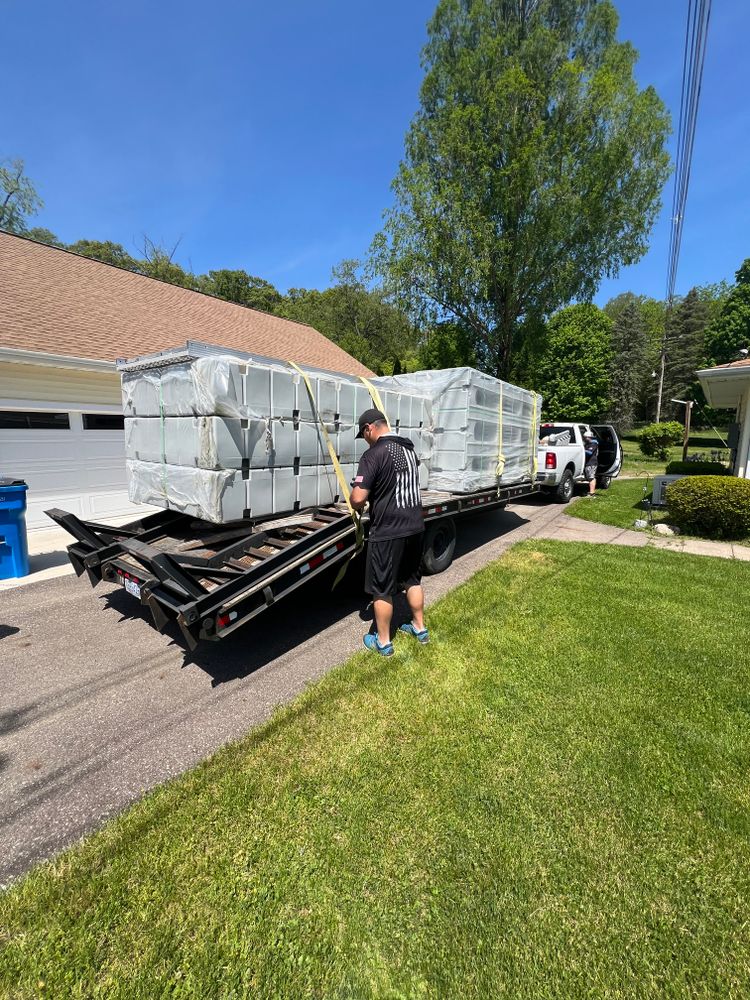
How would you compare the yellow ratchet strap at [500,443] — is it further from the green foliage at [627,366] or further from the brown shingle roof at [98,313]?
the green foliage at [627,366]

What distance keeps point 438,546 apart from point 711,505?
5.17 meters

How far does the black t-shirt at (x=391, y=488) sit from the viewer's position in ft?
11.7

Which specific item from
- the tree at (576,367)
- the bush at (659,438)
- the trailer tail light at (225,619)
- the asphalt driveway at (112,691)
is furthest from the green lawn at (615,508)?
the tree at (576,367)

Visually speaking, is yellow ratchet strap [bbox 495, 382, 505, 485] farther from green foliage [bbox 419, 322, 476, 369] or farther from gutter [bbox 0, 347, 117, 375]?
green foliage [bbox 419, 322, 476, 369]

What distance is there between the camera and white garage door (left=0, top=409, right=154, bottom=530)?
744 centimetres

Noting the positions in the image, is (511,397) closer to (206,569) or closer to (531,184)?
(206,569)

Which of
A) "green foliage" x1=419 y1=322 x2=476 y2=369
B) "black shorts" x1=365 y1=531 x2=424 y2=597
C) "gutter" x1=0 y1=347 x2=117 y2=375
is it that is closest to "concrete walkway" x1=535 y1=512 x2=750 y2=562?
"black shorts" x1=365 y1=531 x2=424 y2=597

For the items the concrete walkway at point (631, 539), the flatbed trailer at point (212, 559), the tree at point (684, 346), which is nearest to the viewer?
the flatbed trailer at point (212, 559)

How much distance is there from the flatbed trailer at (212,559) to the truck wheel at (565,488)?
6.51 meters

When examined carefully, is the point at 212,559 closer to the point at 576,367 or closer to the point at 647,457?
the point at 647,457

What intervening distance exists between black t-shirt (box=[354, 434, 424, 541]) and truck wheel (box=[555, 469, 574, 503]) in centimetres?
805

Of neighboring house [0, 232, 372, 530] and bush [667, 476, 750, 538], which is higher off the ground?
neighboring house [0, 232, 372, 530]

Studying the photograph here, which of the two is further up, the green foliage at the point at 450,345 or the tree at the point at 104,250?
the tree at the point at 104,250

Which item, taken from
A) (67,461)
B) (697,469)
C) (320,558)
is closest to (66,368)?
(67,461)
